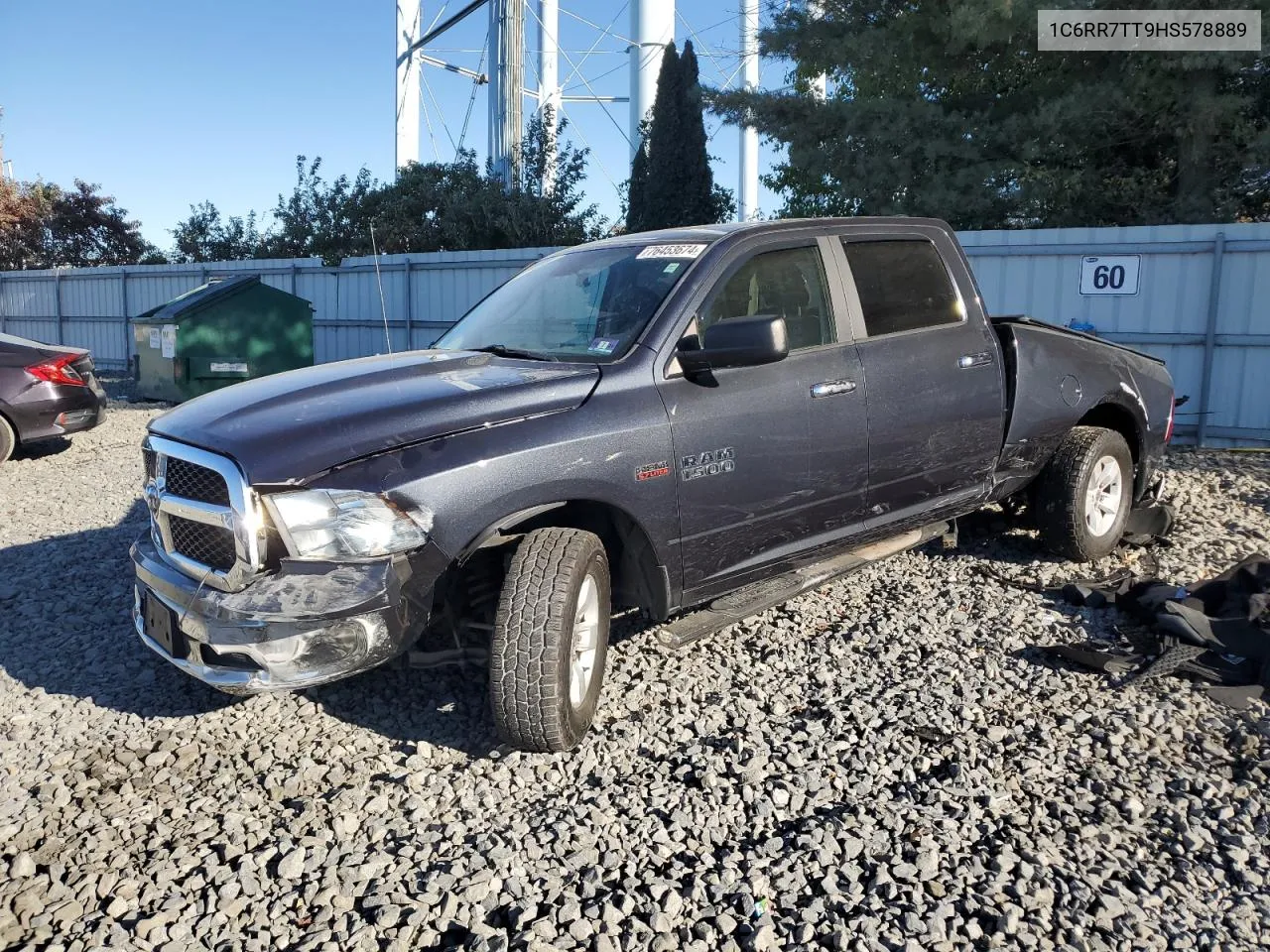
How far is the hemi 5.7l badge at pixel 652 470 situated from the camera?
3729 millimetres

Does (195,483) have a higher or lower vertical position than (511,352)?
lower

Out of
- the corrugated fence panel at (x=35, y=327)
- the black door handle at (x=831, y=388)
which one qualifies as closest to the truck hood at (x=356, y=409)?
the black door handle at (x=831, y=388)

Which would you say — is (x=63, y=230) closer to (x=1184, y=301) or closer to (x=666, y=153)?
(x=666, y=153)

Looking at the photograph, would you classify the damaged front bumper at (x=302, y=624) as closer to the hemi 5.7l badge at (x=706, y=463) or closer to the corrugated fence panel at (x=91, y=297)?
the hemi 5.7l badge at (x=706, y=463)

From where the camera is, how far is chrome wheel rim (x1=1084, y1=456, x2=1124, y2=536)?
5.75 m

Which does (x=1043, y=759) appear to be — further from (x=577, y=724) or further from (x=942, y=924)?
(x=577, y=724)

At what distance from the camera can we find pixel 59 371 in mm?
9688

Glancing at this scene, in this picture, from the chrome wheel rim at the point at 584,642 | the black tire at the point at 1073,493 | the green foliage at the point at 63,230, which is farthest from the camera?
the green foliage at the point at 63,230

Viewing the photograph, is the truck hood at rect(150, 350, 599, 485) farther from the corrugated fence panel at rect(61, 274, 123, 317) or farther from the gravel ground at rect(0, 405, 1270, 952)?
the corrugated fence panel at rect(61, 274, 123, 317)

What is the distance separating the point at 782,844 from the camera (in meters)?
3.05

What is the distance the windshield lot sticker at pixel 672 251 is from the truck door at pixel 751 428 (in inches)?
6.6

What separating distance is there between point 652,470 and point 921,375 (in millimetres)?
1720

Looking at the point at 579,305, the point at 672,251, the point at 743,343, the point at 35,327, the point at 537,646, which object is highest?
the point at 672,251

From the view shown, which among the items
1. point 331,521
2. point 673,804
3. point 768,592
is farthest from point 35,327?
point 673,804
